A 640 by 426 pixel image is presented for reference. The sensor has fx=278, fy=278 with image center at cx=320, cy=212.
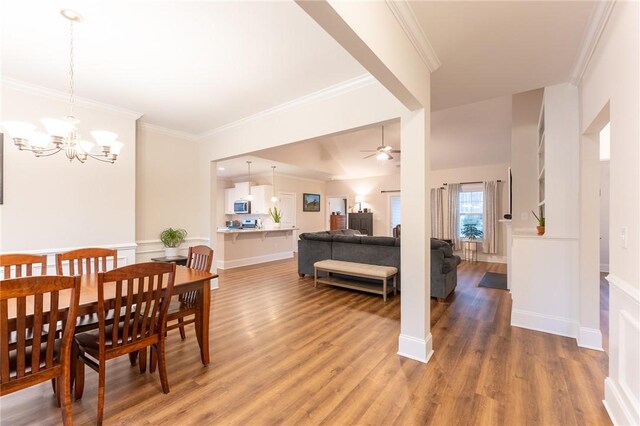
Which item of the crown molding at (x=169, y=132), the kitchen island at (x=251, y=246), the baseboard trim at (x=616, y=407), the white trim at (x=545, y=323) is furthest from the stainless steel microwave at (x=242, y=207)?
the baseboard trim at (x=616, y=407)

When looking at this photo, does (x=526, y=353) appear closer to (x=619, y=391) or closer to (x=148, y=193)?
(x=619, y=391)

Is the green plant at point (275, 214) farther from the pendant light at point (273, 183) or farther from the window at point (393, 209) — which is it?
the window at point (393, 209)

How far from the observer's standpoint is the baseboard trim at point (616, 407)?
148 centimetres

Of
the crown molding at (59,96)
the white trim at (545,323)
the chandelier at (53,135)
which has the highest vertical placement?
the crown molding at (59,96)

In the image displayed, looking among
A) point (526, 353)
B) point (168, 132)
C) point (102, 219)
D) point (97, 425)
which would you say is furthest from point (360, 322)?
point (168, 132)

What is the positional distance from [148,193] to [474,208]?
24.0 ft

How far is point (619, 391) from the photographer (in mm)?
1633

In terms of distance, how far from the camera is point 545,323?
294cm

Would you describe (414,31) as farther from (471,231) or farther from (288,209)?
(288,209)

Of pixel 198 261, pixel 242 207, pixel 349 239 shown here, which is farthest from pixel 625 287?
pixel 242 207

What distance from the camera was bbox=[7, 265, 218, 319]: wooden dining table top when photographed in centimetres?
163

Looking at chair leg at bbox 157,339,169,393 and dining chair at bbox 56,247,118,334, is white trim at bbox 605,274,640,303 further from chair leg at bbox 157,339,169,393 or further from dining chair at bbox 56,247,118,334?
dining chair at bbox 56,247,118,334

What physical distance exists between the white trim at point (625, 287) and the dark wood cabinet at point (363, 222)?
726 centimetres

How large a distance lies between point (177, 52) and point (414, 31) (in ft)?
6.64
